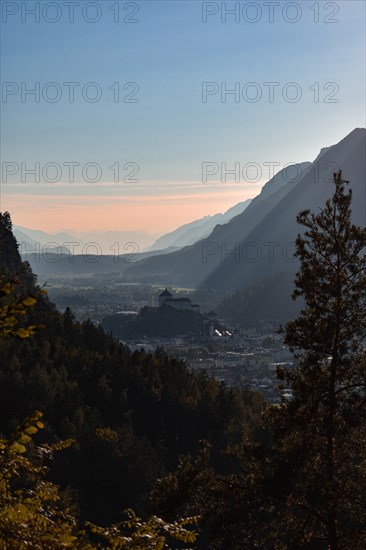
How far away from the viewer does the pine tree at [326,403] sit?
42.7ft

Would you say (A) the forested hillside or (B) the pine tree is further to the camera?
(A) the forested hillside

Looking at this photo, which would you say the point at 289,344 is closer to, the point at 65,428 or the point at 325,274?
the point at 325,274

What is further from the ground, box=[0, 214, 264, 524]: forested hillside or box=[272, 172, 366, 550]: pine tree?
box=[272, 172, 366, 550]: pine tree

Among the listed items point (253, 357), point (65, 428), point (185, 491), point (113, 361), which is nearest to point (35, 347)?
point (113, 361)

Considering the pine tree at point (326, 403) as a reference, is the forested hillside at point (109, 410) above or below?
below

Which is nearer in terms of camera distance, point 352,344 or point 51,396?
point 352,344

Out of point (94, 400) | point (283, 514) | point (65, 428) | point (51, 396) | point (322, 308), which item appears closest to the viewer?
point (283, 514)

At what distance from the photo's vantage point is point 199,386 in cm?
6178

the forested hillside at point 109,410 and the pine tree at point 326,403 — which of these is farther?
the forested hillside at point 109,410

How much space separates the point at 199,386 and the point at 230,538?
48550 millimetres

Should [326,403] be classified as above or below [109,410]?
above

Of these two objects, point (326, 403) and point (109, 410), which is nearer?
point (326, 403)

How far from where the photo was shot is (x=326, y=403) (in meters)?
14.0

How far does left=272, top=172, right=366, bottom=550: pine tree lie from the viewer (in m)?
13.0
